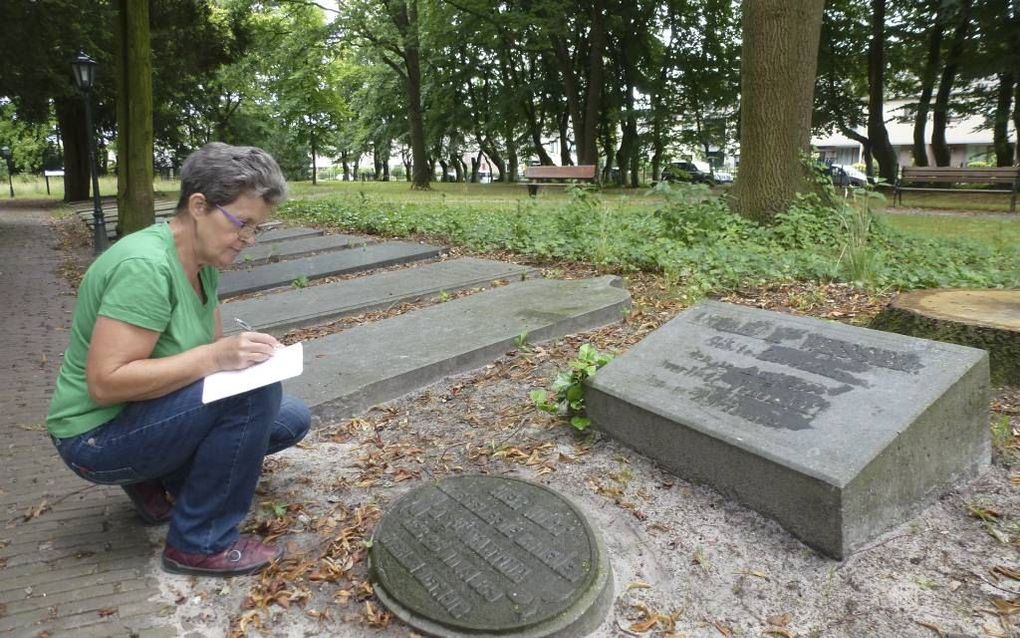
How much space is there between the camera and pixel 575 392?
10.5 feet

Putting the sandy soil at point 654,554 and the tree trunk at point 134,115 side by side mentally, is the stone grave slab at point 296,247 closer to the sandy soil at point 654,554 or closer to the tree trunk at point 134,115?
the tree trunk at point 134,115

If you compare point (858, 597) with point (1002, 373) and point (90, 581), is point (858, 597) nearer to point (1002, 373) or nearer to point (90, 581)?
point (1002, 373)

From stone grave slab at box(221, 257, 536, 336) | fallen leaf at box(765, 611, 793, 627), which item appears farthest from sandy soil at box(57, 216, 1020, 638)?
stone grave slab at box(221, 257, 536, 336)

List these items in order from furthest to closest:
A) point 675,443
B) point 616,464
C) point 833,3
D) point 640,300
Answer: point 833,3 → point 640,300 → point 616,464 → point 675,443

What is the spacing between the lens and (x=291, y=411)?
250cm

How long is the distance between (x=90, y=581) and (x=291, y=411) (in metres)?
0.78

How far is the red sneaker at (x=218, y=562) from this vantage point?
2.21 metres

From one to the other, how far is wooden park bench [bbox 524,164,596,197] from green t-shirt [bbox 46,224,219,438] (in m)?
15.3

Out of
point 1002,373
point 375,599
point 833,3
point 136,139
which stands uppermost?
point 833,3

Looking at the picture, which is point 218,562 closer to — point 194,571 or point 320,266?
point 194,571

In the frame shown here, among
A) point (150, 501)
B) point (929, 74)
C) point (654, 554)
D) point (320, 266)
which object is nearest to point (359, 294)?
point (320, 266)

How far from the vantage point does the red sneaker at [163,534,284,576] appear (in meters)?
2.21

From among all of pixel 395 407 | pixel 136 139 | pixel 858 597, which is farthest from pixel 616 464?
pixel 136 139

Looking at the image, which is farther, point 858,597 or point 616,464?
point 616,464
